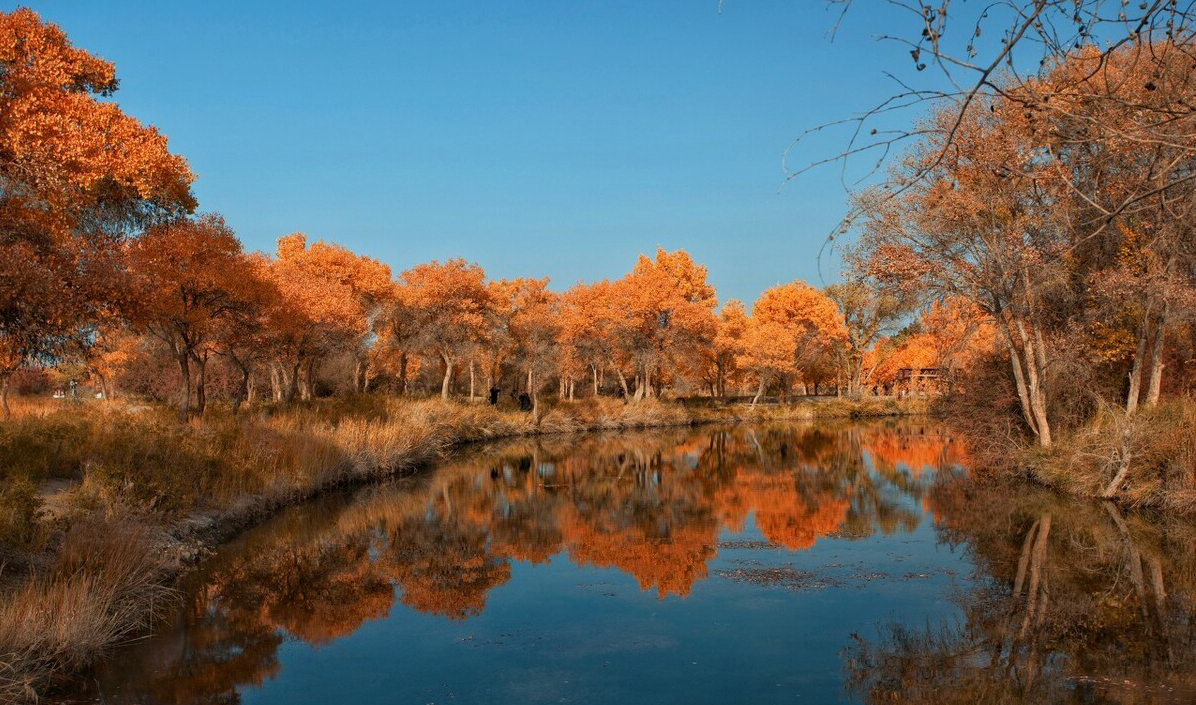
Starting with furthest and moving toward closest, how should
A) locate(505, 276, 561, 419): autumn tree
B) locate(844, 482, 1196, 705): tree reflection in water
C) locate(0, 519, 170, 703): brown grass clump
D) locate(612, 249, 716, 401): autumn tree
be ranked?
locate(505, 276, 561, 419): autumn tree
locate(612, 249, 716, 401): autumn tree
locate(844, 482, 1196, 705): tree reflection in water
locate(0, 519, 170, 703): brown grass clump

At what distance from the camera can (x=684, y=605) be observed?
442 inches

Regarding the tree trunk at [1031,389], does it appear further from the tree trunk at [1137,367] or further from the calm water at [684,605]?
the calm water at [684,605]

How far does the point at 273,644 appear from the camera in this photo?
9.60 m

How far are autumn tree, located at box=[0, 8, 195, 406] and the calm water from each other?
3917 millimetres

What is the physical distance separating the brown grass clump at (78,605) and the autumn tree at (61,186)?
251cm

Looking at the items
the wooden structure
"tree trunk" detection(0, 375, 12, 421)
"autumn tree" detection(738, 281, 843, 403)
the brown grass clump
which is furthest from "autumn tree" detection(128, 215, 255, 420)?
the wooden structure

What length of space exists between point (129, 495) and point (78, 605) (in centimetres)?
454

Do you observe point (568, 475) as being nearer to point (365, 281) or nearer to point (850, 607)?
point (850, 607)

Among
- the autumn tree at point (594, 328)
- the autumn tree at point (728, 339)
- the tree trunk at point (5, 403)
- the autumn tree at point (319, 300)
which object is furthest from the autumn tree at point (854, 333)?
the tree trunk at point (5, 403)

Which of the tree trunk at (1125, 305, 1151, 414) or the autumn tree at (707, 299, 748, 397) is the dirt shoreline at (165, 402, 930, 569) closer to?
the autumn tree at (707, 299, 748, 397)

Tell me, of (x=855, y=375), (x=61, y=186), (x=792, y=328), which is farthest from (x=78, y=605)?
(x=855, y=375)

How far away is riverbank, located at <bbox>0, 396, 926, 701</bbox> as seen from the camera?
8.19 meters

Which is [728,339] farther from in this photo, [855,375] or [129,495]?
[129,495]

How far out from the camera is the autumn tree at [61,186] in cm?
966
